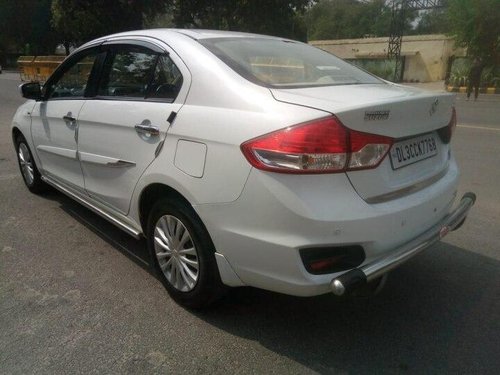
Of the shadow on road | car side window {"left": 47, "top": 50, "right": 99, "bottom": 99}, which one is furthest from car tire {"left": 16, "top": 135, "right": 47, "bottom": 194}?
the shadow on road

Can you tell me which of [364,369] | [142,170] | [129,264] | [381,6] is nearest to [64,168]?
[129,264]

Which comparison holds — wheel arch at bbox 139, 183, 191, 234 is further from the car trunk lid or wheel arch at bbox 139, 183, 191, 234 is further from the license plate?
the license plate

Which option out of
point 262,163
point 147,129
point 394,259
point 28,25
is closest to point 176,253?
point 147,129

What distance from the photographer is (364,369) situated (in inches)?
93.7

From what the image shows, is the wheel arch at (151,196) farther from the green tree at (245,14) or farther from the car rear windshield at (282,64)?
the green tree at (245,14)

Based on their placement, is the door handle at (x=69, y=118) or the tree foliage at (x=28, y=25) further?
the tree foliage at (x=28, y=25)

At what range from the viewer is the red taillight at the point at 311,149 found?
2197 millimetres

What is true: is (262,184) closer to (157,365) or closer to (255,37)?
(157,365)

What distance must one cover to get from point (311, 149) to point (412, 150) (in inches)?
30.2

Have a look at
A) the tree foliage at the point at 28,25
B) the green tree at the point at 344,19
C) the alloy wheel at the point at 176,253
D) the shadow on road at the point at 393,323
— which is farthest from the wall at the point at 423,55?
the green tree at the point at 344,19

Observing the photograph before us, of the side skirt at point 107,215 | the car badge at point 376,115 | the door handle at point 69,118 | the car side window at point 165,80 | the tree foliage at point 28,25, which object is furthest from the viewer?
the tree foliage at point 28,25

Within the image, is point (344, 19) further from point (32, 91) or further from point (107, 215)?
point (107, 215)

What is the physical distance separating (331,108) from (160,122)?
1.09m

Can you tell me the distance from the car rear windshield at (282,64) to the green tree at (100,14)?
97.3 ft
